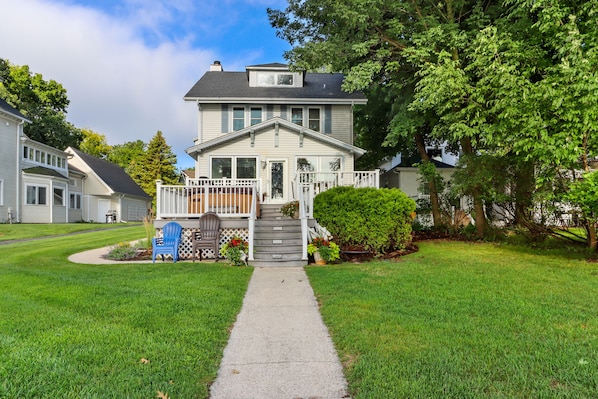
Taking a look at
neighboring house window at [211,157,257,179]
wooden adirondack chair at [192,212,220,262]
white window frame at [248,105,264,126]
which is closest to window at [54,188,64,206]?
neighboring house window at [211,157,257,179]

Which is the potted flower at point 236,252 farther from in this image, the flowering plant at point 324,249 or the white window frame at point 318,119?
the white window frame at point 318,119

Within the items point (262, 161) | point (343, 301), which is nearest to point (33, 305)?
point (343, 301)

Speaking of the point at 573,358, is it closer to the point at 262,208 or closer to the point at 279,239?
the point at 279,239

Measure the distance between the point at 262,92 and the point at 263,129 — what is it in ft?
11.3

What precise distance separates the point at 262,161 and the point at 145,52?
1039cm

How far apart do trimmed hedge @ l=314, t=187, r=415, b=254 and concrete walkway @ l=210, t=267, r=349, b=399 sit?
14.0 feet

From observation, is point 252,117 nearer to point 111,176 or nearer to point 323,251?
point 323,251

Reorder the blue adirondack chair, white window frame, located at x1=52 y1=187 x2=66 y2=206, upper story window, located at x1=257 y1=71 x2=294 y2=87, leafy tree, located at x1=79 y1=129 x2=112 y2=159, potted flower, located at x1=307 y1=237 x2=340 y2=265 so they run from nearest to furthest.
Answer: potted flower, located at x1=307 y1=237 x2=340 y2=265, the blue adirondack chair, upper story window, located at x1=257 y1=71 x2=294 y2=87, white window frame, located at x1=52 y1=187 x2=66 y2=206, leafy tree, located at x1=79 y1=129 x2=112 y2=159

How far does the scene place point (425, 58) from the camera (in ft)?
36.9

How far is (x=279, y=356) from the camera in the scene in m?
3.21

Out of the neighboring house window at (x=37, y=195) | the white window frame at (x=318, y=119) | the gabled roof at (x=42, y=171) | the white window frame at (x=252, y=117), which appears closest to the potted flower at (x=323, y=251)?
the white window frame at (x=318, y=119)

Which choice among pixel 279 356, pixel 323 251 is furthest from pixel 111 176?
pixel 279 356

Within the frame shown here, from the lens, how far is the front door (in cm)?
1489

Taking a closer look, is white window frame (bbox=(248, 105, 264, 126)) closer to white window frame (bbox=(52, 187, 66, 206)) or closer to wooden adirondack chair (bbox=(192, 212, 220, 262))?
wooden adirondack chair (bbox=(192, 212, 220, 262))
